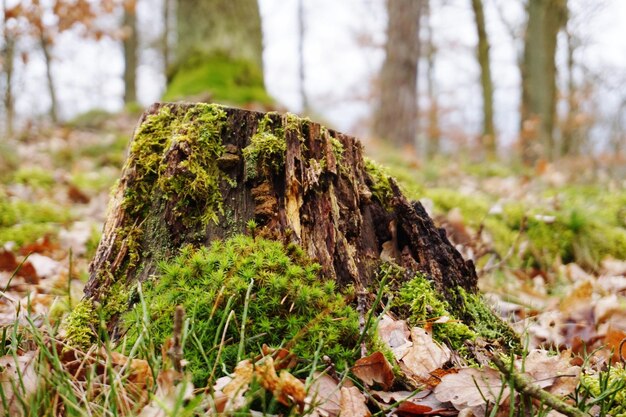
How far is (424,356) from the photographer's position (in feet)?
5.20

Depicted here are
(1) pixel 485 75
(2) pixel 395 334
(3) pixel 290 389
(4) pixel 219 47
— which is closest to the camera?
(3) pixel 290 389

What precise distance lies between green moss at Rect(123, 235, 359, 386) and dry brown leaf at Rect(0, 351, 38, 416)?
288 millimetres

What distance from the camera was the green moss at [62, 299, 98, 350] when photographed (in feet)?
5.42

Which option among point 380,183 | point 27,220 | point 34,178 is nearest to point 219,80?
point 34,178

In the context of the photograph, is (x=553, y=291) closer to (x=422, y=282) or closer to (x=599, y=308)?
(x=599, y=308)

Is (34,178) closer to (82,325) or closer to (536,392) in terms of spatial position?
(82,325)

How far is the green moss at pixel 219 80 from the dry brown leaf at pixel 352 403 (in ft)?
19.8

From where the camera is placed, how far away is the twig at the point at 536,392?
3.86 ft

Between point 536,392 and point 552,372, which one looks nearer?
point 536,392

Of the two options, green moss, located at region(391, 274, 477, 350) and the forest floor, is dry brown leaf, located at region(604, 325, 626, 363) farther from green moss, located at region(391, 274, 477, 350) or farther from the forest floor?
green moss, located at region(391, 274, 477, 350)

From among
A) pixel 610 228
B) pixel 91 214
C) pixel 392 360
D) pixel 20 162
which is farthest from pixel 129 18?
pixel 392 360

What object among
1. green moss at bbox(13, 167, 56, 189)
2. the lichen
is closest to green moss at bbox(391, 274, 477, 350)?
the lichen

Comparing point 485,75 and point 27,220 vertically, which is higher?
point 485,75

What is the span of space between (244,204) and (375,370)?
787mm
